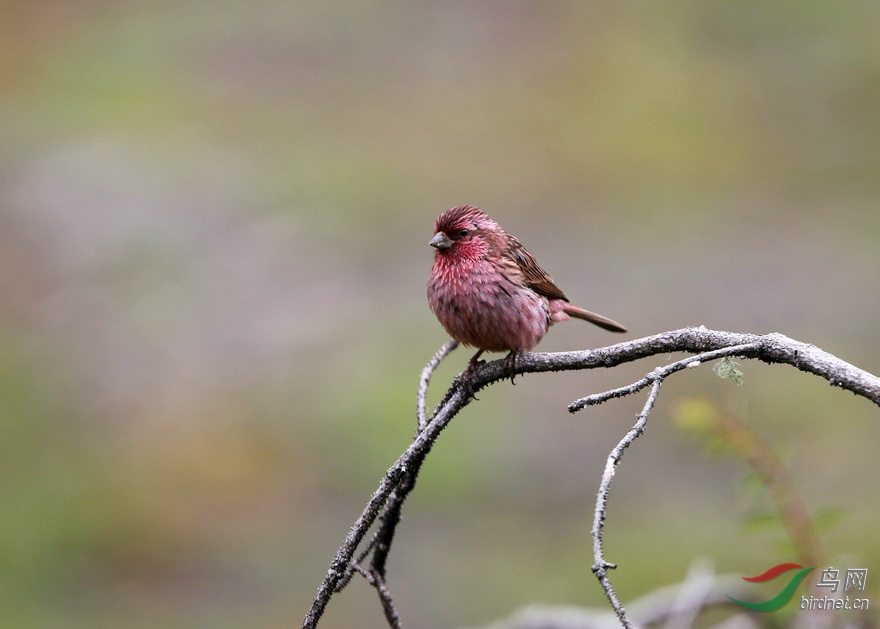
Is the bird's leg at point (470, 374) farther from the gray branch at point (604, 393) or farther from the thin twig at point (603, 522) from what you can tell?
the thin twig at point (603, 522)

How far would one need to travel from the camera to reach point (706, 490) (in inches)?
366

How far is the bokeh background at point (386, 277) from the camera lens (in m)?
8.69

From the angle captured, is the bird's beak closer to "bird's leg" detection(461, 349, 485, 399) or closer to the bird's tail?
"bird's leg" detection(461, 349, 485, 399)

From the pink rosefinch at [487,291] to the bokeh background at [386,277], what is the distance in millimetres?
1396

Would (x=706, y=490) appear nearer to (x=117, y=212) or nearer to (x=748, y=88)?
(x=117, y=212)

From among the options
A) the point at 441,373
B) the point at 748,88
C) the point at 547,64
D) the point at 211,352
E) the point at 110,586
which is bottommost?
the point at 110,586

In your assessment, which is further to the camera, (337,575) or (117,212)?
(117,212)

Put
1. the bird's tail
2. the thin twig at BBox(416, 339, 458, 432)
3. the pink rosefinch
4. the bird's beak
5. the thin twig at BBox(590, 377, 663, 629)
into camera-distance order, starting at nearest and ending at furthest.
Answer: the thin twig at BBox(590, 377, 663, 629), the thin twig at BBox(416, 339, 458, 432), the pink rosefinch, the bird's beak, the bird's tail

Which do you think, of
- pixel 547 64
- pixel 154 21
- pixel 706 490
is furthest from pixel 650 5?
pixel 706 490

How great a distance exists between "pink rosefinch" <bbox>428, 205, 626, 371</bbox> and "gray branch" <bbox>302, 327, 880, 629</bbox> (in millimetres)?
1512

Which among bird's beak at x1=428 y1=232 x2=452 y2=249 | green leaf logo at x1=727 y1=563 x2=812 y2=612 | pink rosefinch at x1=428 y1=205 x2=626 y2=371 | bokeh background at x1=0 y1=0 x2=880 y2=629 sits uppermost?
bokeh background at x1=0 y1=0 x2=880 y2=629

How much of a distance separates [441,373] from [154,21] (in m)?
11.3

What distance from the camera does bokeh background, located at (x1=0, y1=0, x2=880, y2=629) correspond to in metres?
8.69

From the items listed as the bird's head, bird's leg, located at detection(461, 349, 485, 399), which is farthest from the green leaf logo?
the bird's head
